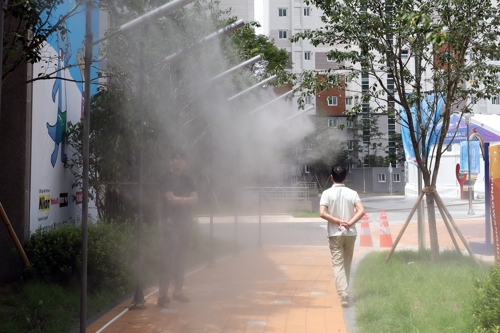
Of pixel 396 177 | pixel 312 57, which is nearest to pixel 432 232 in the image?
pixel 312 57

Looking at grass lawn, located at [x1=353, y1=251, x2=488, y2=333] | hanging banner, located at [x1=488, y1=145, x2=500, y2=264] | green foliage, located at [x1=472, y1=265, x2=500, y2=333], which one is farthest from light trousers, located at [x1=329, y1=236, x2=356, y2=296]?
hanging banner, located at [x1=488, y1=145, x2=500, y2=264]

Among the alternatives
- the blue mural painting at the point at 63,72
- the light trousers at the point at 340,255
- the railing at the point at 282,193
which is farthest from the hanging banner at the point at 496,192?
the railing at the point at 282,193

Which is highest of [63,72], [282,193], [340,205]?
[63,72]

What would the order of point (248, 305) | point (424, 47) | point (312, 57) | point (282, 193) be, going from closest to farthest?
point (248, 305) < point (424, 47) < point (282, 193) < point (312, 57)

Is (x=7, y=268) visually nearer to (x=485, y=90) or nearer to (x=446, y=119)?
(x=446, y=119)

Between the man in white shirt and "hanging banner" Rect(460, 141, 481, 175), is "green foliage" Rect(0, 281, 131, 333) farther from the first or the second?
→ "hanging banner" Rect(460, 141, 481, 175)

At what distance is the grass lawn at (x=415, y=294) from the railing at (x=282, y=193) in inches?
733

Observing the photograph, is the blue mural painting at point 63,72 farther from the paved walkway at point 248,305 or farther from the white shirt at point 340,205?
the white shirt at point 340,205

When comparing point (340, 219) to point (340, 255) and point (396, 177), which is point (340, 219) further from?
point (396, 177)

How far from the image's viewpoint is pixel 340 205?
724cm

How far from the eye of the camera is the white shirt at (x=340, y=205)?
284 inches

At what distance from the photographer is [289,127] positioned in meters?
21.9

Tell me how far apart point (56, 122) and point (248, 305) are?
15.6 ft

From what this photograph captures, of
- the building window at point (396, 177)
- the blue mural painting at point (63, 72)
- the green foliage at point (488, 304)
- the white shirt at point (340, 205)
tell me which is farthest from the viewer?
the building window at point (396, 177)
